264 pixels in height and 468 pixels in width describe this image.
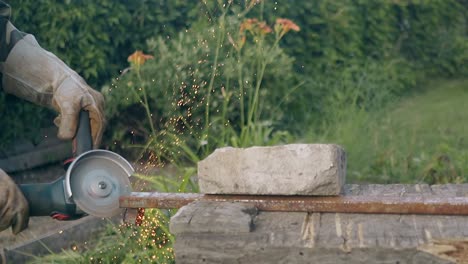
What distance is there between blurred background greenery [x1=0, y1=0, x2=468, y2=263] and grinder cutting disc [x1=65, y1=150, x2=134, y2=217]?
2.94 feet

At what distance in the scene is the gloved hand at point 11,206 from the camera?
3.53m

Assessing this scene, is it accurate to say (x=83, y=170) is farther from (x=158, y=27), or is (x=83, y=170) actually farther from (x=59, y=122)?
(x=158, y=27)

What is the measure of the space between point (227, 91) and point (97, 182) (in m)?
2.17

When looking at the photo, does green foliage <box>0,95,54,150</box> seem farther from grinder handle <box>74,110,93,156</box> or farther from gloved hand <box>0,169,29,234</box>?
gloved hand <box>0,169,29,234</box>

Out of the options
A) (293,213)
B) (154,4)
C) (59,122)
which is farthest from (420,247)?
(154,4)

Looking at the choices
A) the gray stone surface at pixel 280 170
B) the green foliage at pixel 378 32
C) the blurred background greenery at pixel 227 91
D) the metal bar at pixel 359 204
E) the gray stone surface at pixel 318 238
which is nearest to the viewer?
→ the gray stone surface at pixel 318 238

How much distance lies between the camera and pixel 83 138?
12.8ft

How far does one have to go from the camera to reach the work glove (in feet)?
13.0

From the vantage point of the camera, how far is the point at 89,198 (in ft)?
12.5

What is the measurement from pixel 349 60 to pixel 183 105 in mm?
2729

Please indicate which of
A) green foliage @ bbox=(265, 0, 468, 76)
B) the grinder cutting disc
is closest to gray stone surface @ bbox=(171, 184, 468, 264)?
the grinder cutting disc

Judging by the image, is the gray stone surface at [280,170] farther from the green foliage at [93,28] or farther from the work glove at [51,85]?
the green foliage at [93,28]

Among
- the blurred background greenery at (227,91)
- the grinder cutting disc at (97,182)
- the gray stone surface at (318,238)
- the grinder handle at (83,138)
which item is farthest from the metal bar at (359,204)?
the blurred background greenery at (227,91)

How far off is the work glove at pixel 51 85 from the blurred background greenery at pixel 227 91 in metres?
0.90
